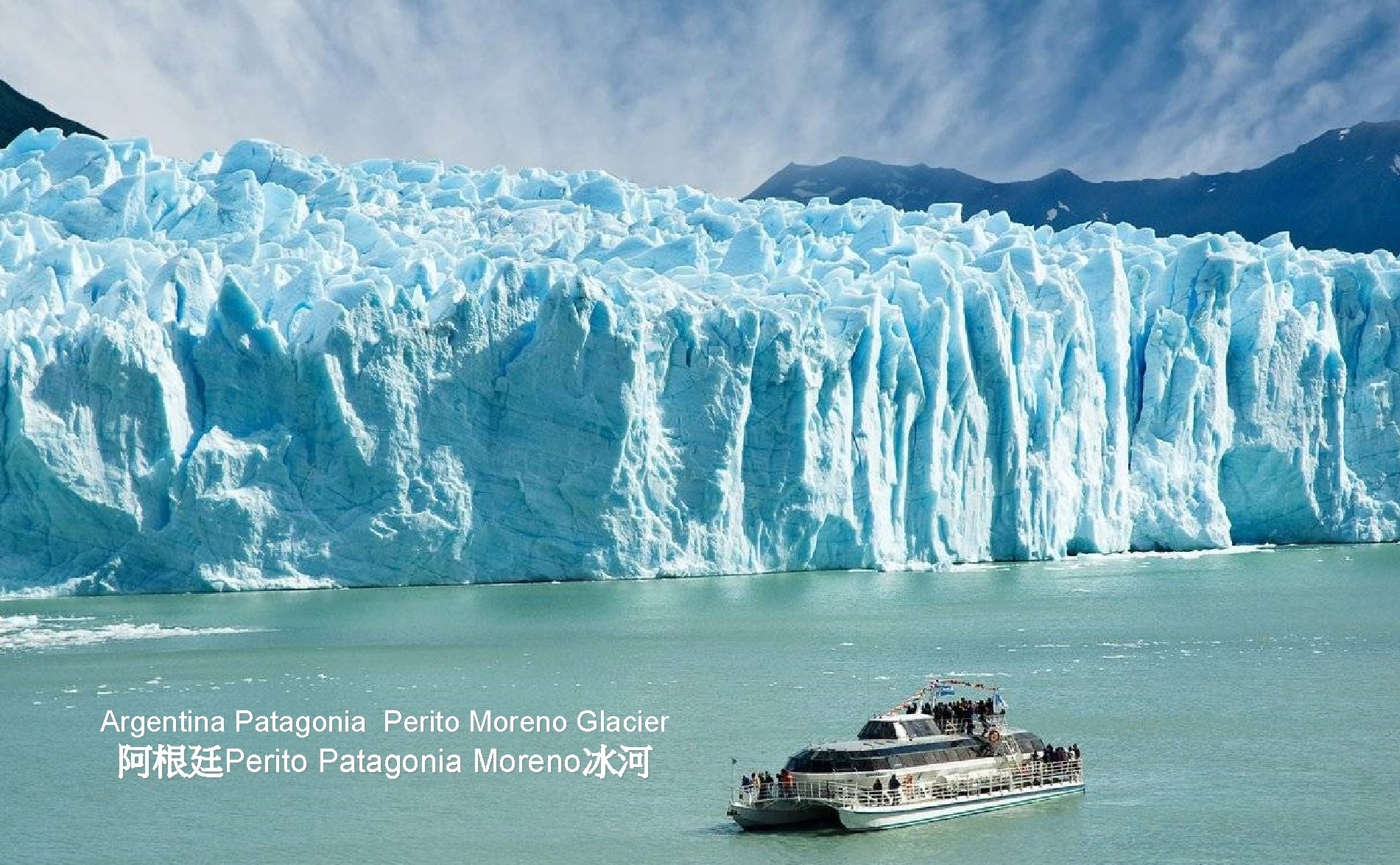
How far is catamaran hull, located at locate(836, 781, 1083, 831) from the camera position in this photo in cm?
1170

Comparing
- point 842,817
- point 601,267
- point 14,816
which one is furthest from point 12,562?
point 842,817

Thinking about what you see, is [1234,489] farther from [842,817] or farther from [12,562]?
[842,817]

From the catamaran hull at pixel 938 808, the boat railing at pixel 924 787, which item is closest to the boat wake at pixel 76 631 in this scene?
the boat railing at pixel 924 787

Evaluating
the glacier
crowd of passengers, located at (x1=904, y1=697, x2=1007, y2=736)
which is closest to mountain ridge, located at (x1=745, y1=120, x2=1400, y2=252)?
the glacier

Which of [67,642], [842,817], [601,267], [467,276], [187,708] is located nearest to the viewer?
[842,817]

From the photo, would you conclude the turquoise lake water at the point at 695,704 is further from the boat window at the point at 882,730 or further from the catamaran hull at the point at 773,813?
the boat window at the point at 882,730

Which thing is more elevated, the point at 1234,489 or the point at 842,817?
the point at 1234,489

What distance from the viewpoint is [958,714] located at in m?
13.0

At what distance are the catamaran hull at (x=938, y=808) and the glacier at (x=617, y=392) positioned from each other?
17432mm

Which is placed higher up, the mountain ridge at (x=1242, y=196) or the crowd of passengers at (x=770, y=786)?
the mountain ridge at (x=1242, y=196)

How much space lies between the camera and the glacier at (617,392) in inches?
1118

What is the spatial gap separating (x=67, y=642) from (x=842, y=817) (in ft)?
46.5

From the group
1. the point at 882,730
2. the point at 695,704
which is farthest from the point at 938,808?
the point at 695,704

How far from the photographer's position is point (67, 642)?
22188 mm
